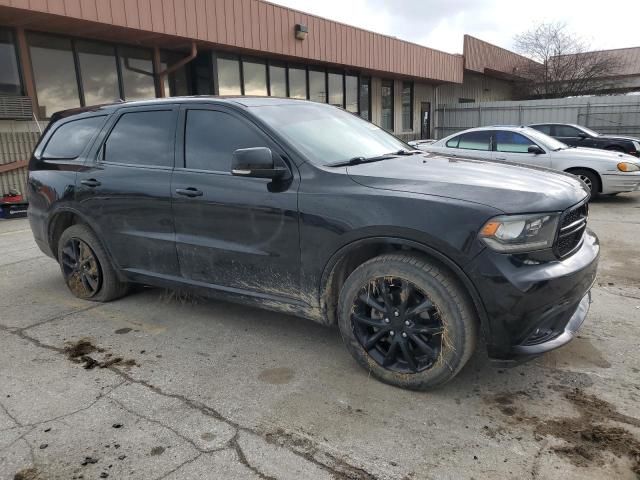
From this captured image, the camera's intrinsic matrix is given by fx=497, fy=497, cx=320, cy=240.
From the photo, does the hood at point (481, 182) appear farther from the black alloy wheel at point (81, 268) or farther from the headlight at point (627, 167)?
the headlight at point (627, 167)

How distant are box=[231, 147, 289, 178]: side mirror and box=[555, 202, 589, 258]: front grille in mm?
1661

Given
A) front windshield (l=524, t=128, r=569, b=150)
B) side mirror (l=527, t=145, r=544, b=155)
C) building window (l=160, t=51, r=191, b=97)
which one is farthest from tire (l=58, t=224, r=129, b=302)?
building window (l=160, t=51, r=191, b=97)

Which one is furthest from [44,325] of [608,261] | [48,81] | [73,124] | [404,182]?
[48,81]

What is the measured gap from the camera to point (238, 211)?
11.1 ft

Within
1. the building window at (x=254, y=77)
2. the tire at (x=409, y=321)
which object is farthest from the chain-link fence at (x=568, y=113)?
the tire at (x=409, y=321)

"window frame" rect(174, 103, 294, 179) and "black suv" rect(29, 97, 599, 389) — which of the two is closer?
"black suv" rect(29, 97, 599, 389)

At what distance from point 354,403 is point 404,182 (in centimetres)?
131

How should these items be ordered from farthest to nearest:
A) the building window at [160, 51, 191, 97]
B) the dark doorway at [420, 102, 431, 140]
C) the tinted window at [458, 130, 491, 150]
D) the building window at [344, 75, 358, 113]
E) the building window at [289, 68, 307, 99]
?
the dark doorway at [420, 102, 431, 140] → the building window at [344, 75, 358, 113] → the building window at [289, 68, 307, 99] → the building window at [160, 51, 191, 97] → the tinted window at [458, 130, 491, 150]

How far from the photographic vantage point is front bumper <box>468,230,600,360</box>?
2.54 metres

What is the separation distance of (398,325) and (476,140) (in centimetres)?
793

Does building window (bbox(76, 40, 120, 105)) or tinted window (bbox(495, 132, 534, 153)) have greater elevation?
building window (bbox(76, 40, 120, 105))

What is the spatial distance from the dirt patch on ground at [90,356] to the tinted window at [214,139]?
4.83 ft

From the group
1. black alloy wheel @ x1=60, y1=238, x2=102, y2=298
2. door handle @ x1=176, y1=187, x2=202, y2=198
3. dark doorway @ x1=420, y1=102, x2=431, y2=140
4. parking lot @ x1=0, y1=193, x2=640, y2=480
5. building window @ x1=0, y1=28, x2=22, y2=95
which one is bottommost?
parking lot @ x1=0, y1=193, x2=640, y2=480

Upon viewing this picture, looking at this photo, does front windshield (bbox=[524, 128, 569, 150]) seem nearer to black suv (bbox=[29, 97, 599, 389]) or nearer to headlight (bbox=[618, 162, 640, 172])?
headlight (bbox=[618, 162, 640, 172])
